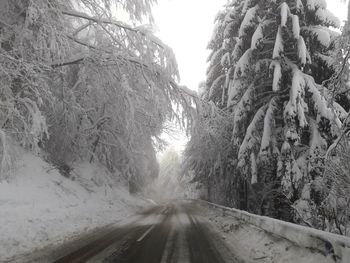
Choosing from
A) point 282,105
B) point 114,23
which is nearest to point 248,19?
point 282,105

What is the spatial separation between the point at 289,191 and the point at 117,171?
835 inches

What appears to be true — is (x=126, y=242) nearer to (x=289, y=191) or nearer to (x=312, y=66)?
(x=289, y=191)

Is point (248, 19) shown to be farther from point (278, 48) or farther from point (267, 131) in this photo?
point (267, 131)

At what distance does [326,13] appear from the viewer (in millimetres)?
15125

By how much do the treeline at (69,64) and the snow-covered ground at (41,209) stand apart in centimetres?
104

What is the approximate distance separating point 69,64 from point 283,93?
9825 millimetres

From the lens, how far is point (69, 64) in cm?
1316

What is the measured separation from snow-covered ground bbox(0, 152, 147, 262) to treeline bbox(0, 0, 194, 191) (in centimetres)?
104

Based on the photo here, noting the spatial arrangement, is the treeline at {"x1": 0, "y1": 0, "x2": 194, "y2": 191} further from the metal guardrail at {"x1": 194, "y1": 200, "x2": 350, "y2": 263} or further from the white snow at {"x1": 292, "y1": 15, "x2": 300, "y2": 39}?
the metal guardrail at {"x1": 194, "y1": 200, "x2": 350, "y2": 263}

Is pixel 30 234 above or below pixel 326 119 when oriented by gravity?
below

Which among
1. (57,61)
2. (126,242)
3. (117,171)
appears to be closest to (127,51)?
(57,61)

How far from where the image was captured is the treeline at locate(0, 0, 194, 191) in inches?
386

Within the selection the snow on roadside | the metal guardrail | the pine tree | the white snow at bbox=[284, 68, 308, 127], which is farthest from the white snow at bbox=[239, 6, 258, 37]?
the metal guardrail

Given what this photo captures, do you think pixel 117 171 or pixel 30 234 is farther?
pixel 117 171
